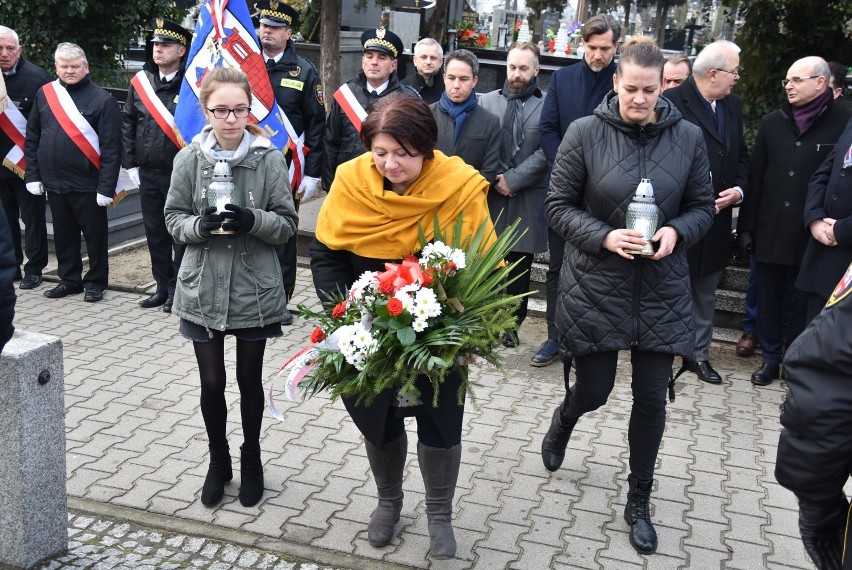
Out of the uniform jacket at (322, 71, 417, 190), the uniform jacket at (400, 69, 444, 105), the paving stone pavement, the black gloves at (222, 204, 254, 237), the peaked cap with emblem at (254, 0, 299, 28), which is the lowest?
the paving stone pavement

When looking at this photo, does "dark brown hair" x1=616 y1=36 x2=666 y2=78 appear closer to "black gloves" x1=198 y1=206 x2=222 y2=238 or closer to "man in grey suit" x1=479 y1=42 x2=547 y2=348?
"black gloves" x1=198 y1=206 x2=222 y2=238

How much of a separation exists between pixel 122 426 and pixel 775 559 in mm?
3360

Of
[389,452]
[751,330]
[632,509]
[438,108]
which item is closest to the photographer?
[389,452]

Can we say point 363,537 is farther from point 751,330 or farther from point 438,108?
point 751,330

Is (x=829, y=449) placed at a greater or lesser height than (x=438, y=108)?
lesser

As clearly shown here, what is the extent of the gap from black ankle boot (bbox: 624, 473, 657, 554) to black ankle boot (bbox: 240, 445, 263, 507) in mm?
1681

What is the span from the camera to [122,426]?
5.06 meters

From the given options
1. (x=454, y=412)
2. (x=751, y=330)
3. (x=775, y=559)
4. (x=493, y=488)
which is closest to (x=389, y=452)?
(x=454, y=412)

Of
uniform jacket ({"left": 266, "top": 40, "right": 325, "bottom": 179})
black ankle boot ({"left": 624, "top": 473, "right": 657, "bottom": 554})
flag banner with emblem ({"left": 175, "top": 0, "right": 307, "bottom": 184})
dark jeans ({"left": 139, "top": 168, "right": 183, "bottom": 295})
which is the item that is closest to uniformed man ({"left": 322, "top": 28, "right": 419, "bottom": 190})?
uniform jacket ({"left": 266, "top": 40, "right": 325, "bottom": 179})

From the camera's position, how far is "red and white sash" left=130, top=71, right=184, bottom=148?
22.2 feet

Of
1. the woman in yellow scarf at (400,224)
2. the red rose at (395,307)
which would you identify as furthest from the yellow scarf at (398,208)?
the red rose at (395,307)

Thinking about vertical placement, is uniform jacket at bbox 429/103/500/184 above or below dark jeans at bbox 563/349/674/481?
above

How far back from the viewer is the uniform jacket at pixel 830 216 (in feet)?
17.4

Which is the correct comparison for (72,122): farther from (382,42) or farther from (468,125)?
(468,125)
